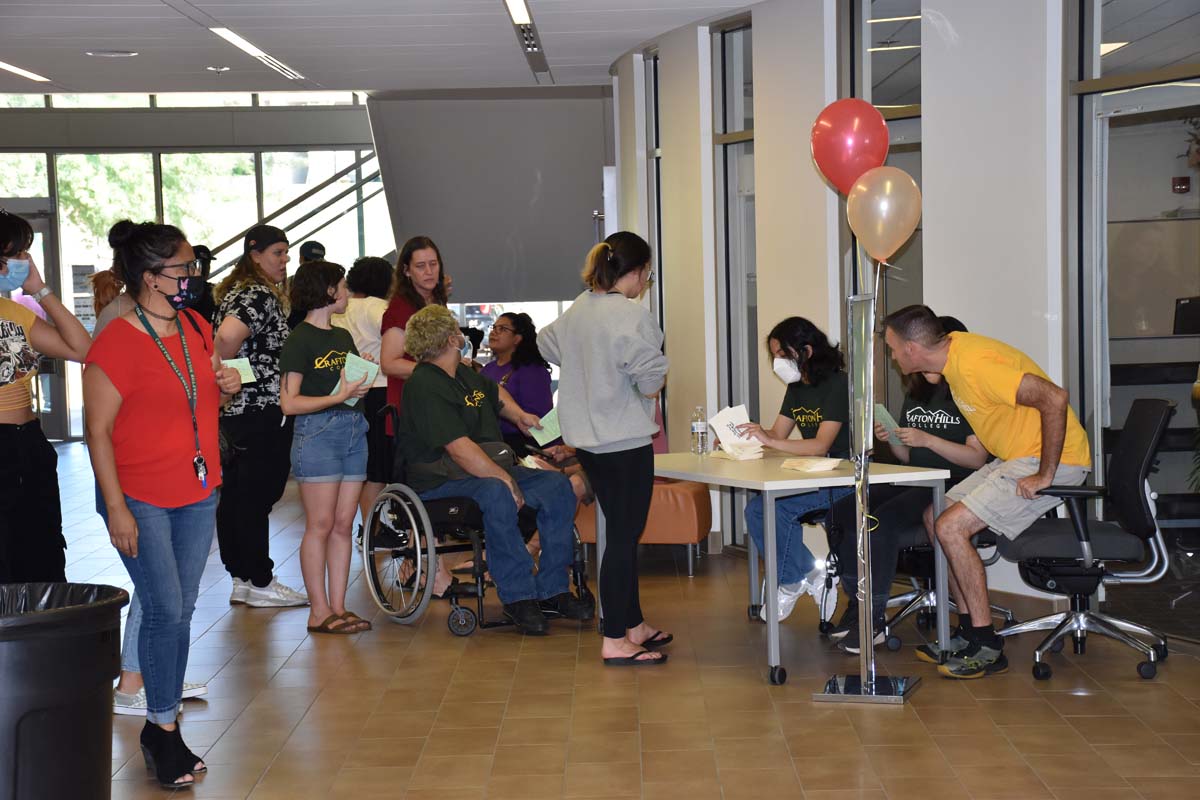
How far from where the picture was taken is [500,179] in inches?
492

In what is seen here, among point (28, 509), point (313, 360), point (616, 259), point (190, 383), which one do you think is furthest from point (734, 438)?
point (28, 509)

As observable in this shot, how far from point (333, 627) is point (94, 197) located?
1030cm

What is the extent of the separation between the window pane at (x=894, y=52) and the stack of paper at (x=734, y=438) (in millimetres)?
1905

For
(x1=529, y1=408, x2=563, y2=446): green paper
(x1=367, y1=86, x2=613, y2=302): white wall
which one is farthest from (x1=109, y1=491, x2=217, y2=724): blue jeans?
(x1=367, y1=86, x2=613, y2=302): white wall

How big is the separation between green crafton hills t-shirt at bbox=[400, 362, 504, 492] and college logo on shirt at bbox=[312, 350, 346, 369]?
302mm

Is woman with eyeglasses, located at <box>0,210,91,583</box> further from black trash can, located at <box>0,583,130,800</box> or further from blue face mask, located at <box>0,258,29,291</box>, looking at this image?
black trash can, located at <box>0,583,130,800</box>

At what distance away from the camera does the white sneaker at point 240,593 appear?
249 inches

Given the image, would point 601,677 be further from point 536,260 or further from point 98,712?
point 536,260

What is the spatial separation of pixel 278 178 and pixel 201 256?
902 cm

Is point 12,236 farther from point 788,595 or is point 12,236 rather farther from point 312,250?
point 788,595

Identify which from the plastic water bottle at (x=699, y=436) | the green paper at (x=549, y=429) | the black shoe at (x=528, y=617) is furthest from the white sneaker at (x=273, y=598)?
the plastic water bottle at (x=699, y=436)

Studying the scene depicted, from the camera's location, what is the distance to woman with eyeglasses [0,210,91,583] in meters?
4.18

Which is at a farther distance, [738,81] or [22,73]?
[22,73]

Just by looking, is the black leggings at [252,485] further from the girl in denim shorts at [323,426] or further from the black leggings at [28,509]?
the black leggings at [28,509]
